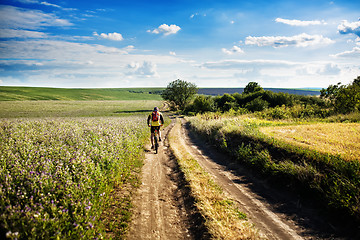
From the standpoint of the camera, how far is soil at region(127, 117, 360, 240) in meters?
4.73

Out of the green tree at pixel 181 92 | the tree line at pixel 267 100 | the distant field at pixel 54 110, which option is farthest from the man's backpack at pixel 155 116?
the green tree at pixel 181 92

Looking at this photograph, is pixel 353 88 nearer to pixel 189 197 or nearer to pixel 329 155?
pixel 329 155

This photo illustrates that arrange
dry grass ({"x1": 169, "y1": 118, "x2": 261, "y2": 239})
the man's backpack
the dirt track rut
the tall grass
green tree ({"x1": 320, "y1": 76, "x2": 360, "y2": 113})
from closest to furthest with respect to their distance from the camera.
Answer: dry grass ({"x1": 169, "y1": 118, "x2": 261, "y2": 239})
the dirt track rut
the tall grass
the man's backpack
green tree ({"x1": 320, "y1": 76, "x2": 360, "y2": 113})

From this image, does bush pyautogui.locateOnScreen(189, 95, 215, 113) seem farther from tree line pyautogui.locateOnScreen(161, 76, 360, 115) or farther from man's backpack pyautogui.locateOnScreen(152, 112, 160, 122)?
man's backpack pyautogui.locateOnScreen(152, 112, 160, 122)

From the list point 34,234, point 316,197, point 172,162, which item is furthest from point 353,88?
point 34,234

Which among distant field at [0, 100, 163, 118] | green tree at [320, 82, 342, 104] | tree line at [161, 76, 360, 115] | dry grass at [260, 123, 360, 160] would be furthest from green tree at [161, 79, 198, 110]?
dry grass at [260, 123, 360, 160]

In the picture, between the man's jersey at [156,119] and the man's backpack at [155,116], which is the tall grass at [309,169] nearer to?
the man's jersey at [156,119]

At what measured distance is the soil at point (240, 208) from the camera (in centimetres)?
473

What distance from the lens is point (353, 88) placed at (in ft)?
64.6

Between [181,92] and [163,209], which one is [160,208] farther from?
[181,92]

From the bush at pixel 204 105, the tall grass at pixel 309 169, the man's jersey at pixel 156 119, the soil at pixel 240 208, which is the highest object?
the bush at pixel 204 105

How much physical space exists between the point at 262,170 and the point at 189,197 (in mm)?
4019

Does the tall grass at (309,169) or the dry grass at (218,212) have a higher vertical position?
the tall grass at (309,169)

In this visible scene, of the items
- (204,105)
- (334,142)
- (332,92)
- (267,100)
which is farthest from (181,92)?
(334,142)
